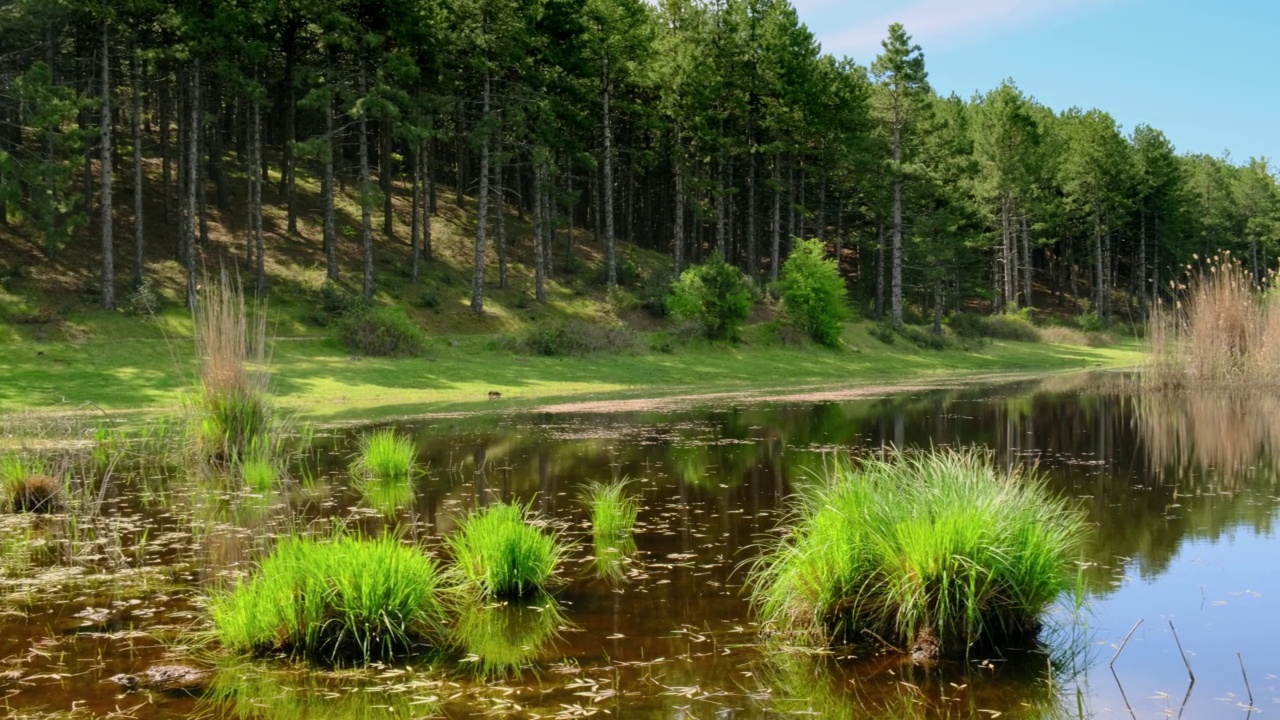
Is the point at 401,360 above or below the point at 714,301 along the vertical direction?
below

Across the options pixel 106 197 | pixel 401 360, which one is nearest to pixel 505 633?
pixel 401 360

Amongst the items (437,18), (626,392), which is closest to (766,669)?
(626,392)

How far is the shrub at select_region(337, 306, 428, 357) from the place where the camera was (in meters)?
35.2

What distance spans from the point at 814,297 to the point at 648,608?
3897 centimetres

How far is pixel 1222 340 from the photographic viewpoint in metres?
27.0

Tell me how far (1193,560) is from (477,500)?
813 centimetres

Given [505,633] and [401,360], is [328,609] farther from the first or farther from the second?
[401,360]

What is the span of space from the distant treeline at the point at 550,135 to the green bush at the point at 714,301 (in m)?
6.52

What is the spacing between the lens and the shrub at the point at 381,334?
1388 inches

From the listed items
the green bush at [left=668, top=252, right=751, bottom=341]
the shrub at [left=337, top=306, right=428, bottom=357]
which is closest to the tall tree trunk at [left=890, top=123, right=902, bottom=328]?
the green bush at [left=668, top=252, right=751, bottom=341]

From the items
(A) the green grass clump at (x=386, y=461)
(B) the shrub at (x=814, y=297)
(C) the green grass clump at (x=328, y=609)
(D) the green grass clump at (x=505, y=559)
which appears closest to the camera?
(C) the green grass clump at (x=328, y=609)

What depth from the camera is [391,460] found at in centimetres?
1520

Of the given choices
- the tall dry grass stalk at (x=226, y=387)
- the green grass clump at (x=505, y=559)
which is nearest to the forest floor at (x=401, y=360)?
the tall dry grass stalk at (x=226, y=387)

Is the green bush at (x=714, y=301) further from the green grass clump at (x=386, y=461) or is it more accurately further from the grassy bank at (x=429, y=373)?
the green grass clump at (x=386, y=461)
